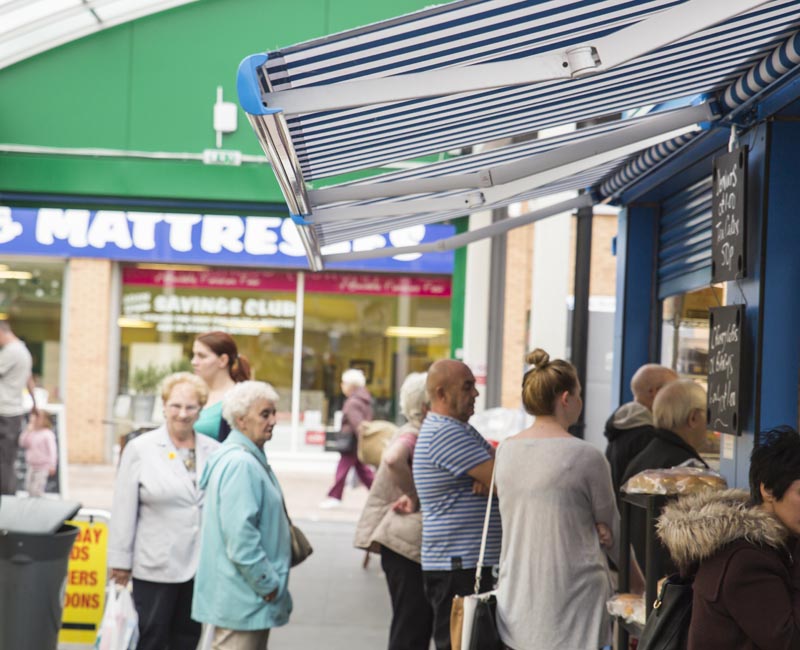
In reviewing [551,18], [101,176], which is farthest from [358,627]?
[551,18]

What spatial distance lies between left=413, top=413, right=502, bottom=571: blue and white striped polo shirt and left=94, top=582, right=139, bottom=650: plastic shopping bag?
149cm

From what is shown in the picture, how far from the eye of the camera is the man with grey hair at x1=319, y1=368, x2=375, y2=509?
1387cm

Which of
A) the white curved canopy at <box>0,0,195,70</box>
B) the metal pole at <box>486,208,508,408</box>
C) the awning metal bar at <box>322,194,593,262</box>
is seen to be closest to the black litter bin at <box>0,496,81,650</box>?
the awning metal bar at <box>322,194,593,262</box>

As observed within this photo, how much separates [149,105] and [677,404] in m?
5.85

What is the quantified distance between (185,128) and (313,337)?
932 centimetres

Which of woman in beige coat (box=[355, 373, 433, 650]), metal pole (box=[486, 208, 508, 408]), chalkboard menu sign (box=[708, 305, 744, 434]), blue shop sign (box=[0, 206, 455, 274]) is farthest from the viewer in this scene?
blue shop sign (box=[0, 206, 455, 274])

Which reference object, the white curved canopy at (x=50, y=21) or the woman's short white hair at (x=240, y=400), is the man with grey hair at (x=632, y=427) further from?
the white curved canopy at (x=50, y=21)

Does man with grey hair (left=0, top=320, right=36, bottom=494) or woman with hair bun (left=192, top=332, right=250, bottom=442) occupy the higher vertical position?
woman with hair bun (left=192, top=332, right=250, bottom=442)

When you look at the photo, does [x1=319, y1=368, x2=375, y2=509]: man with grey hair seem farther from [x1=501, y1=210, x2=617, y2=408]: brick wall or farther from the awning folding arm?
the awning folding arm

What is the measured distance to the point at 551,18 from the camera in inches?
124

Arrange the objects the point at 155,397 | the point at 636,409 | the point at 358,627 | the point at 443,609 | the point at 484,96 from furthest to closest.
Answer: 1. the point at 155,397
2. the point at 358,627
3. the point at 636,409
4. the point at 443,609
5. the point at 484,96

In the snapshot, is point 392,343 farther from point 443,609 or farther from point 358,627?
point 443,609

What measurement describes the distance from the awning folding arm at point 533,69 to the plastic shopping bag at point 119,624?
3.31 meters

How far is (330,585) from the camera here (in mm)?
9516
